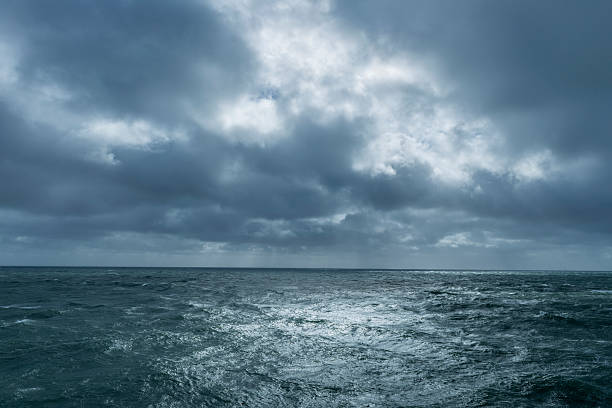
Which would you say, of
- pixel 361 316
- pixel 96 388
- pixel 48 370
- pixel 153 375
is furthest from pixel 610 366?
pixel 48 370

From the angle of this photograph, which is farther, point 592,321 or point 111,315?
point 111,315

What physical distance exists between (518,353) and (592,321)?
17668 millimetres

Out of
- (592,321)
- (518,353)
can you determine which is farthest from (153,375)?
(592,321)

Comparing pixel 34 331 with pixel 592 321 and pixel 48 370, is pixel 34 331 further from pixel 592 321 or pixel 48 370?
pixel 592 321

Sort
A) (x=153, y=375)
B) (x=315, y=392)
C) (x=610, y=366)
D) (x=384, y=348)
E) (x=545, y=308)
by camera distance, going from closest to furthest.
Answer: (x=315, y=392), (x=153, y=375), (x=610, y=366), (x=384, y=348), (x=545, y=308)

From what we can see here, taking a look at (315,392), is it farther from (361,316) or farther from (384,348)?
(361,316)

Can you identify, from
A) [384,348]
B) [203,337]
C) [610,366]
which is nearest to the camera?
[610,366]

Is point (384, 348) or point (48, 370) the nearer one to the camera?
point (48, 370)

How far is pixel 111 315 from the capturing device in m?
35.4

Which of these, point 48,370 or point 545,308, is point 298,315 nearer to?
point 48,370

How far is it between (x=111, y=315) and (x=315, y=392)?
2831 centimetres

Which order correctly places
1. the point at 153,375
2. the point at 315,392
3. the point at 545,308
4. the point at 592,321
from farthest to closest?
the point at 545,308 → the point at 592,321 → the point at 153,375 → the point at 315,392

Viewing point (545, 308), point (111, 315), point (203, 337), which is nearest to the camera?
point (203, 337)

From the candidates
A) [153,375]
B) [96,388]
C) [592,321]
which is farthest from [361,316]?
[96,388]
